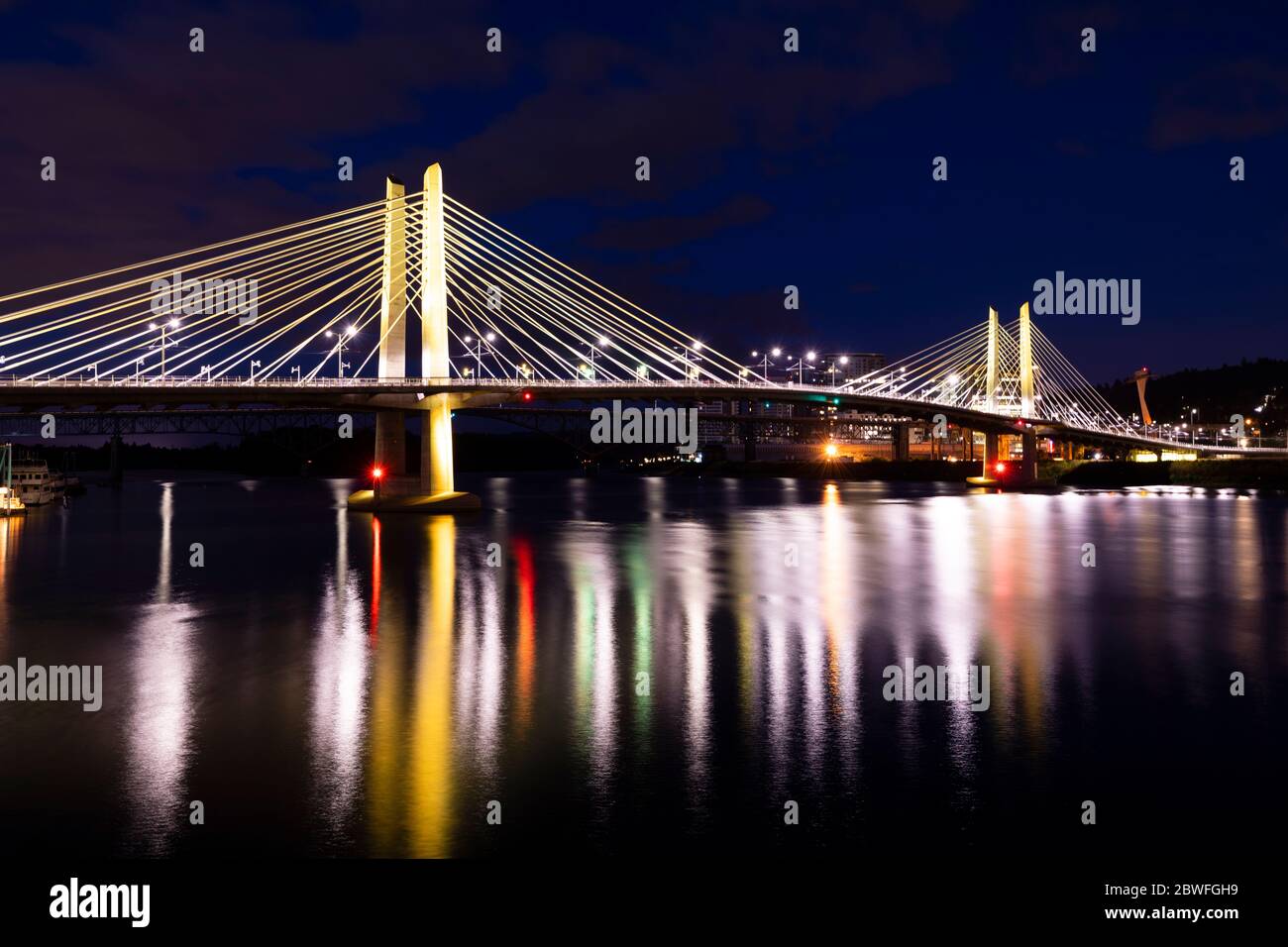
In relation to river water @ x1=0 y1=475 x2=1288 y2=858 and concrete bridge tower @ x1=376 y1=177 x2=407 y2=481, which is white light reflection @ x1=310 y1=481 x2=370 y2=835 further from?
concrete bridge tower @ x1=376 y1=177 x2=407 y2=481

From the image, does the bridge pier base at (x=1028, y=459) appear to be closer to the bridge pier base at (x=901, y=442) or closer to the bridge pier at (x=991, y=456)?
the bridge pier at (x=991, y=456)

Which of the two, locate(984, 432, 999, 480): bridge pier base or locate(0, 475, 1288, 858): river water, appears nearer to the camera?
locate(0, 475, 1288, 858): river water

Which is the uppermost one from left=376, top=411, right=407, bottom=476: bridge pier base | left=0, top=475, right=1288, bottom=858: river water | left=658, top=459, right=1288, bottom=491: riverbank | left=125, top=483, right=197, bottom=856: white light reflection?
left=376, top=411, right=407, bottom=476: bridge pier base

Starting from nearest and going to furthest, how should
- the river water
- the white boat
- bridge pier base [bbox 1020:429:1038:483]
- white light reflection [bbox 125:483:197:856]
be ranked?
1. the river water
2. white light reflection [bbox 125:483:197:856]
3. the white boat
4. bridge pier base [bbox 1020:429:1038:483]

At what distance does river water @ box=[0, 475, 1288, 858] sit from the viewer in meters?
9.37

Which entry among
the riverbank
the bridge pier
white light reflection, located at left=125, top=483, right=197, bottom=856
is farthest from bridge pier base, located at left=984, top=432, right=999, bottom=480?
white light reflection, located at left=125, top=483, right=197, bottom=856

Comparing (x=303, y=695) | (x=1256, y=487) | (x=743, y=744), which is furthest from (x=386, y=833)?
(x=1256, y=487)

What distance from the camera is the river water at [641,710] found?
937 cm

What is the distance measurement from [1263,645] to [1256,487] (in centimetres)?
9266

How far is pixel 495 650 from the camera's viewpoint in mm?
18609

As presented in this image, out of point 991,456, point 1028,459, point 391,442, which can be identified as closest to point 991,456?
point 991,456

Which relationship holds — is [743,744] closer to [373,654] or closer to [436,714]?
[436,714]

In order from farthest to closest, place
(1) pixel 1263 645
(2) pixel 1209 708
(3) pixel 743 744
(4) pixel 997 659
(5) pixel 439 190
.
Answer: (5) pixel 439 190 < (1) pixel 1263 645 < (4) pixel 997 659 < (2) pixel 1209 708 < (3) pixel 743 744
